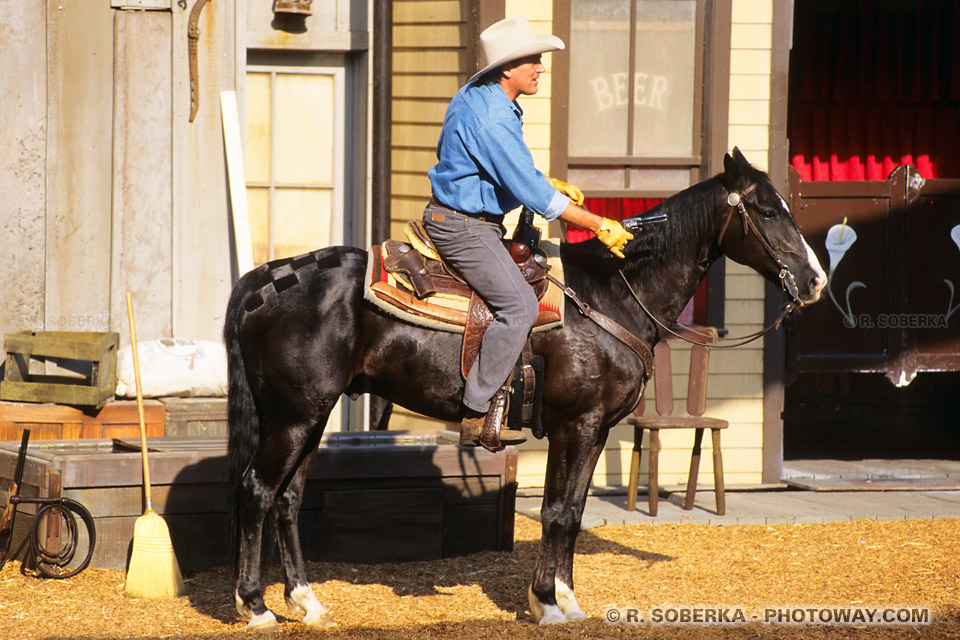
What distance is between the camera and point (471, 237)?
4801 millimetres

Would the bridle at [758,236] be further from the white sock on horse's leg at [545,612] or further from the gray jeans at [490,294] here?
the white sock on horse's leg at [545,612]

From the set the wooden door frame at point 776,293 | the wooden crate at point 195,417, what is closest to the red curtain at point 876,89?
the wooden door frame at point 776,293

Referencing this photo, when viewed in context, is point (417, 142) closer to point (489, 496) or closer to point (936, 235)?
point (489, 496)

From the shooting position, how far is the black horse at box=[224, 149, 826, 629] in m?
4.84

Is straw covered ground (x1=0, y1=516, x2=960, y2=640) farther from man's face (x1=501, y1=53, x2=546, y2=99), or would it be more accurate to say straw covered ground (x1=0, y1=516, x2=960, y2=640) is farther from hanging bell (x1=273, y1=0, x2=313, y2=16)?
hanging bell (x1=273, y1=0, x2=313, y2=16)

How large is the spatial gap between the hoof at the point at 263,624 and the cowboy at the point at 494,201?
1.18 meters

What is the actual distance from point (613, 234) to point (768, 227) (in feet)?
2.43

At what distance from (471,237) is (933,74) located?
669cm

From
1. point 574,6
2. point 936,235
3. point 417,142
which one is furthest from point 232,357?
point 936,235

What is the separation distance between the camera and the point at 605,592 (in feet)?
18.0

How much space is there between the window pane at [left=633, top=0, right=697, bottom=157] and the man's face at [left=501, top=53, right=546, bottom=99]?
10.3 feet

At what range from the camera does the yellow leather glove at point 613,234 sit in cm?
478

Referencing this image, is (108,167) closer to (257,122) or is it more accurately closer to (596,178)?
(257,122)

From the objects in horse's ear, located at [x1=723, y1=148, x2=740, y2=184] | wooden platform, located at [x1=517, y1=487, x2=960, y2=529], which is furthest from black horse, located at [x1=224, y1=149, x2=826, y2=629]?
wooden platform, located at [x1=517, y1=487, x2=960, y2=529]
